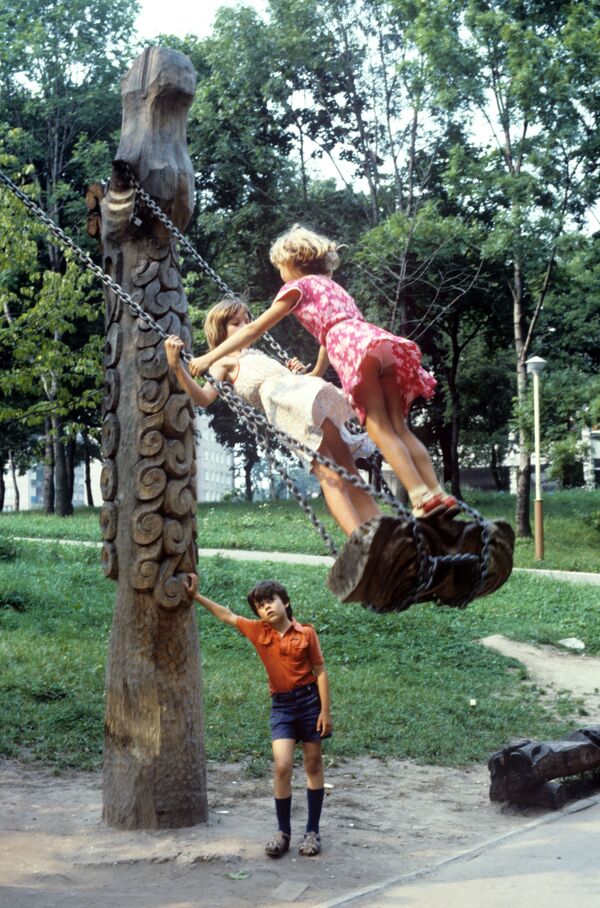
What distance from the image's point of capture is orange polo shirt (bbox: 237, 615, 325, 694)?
719cm

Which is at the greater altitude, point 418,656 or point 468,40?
point 468,40

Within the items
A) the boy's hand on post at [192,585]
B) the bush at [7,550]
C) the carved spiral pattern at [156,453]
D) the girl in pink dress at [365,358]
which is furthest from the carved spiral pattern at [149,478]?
the bush at [7,550]

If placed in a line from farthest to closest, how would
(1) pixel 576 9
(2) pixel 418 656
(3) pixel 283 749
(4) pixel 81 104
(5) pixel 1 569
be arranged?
1. (4) pixel 81 104
2. (1) pixel 576 9
3. (5) pixel 1 569
4. (2) pixel 418 656
5. (3) pixel 283 749

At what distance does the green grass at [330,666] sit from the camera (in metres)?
10.6

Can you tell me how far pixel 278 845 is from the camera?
745 cm

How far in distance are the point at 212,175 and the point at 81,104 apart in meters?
4.55

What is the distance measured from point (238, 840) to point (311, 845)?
1.78 ft

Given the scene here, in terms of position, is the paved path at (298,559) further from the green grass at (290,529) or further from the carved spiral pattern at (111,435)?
the carved spiral pattern at (111,435)

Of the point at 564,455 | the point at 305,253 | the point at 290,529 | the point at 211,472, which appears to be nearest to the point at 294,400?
the point at 305,253

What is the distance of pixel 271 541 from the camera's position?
74.2ft

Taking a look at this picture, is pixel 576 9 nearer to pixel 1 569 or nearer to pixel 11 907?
pixel 1 569

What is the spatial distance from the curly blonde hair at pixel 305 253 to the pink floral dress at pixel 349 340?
6 centimetres

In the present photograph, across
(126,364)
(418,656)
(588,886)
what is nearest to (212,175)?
(418,656)

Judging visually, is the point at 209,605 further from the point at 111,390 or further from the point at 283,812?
the point at 111,390
